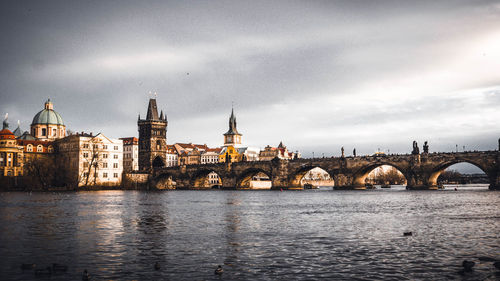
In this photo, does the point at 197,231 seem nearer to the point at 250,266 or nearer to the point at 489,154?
the point at 250,266

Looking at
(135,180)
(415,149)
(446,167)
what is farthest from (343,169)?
A: (135,180)

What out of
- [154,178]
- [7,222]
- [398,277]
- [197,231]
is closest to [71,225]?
[7,222]

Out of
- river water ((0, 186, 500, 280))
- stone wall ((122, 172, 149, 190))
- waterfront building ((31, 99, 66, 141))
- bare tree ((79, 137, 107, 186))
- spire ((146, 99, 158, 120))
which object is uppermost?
spire ((146, 99, 158, 120))

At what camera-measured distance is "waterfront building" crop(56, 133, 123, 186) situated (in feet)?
384

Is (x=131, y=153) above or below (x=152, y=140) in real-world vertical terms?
below

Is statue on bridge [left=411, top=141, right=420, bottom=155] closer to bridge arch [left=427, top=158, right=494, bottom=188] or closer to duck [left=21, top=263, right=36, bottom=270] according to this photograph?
bridge arch [left=427, top=158, right=494, bottom=188]

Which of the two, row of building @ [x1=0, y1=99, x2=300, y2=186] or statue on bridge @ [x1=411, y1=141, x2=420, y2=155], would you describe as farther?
row of building @ [x1=0, y1=99, x2=300, y2=186]

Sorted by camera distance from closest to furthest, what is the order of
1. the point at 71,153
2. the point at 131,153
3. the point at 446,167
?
the point at 446,167, the point at 71,153, the point at 131,153

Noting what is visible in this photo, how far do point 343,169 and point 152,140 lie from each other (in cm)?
7780

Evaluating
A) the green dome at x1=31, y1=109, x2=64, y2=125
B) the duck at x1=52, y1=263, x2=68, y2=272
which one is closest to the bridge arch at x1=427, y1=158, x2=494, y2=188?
the duck at x1=52, y1=263, x2=68, y2=272

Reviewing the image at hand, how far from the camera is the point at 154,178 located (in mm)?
149625

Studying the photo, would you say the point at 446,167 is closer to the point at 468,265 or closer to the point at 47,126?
the point at 468,265

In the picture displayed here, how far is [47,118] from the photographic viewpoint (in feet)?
515

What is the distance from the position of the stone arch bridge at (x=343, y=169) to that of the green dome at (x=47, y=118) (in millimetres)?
39051
